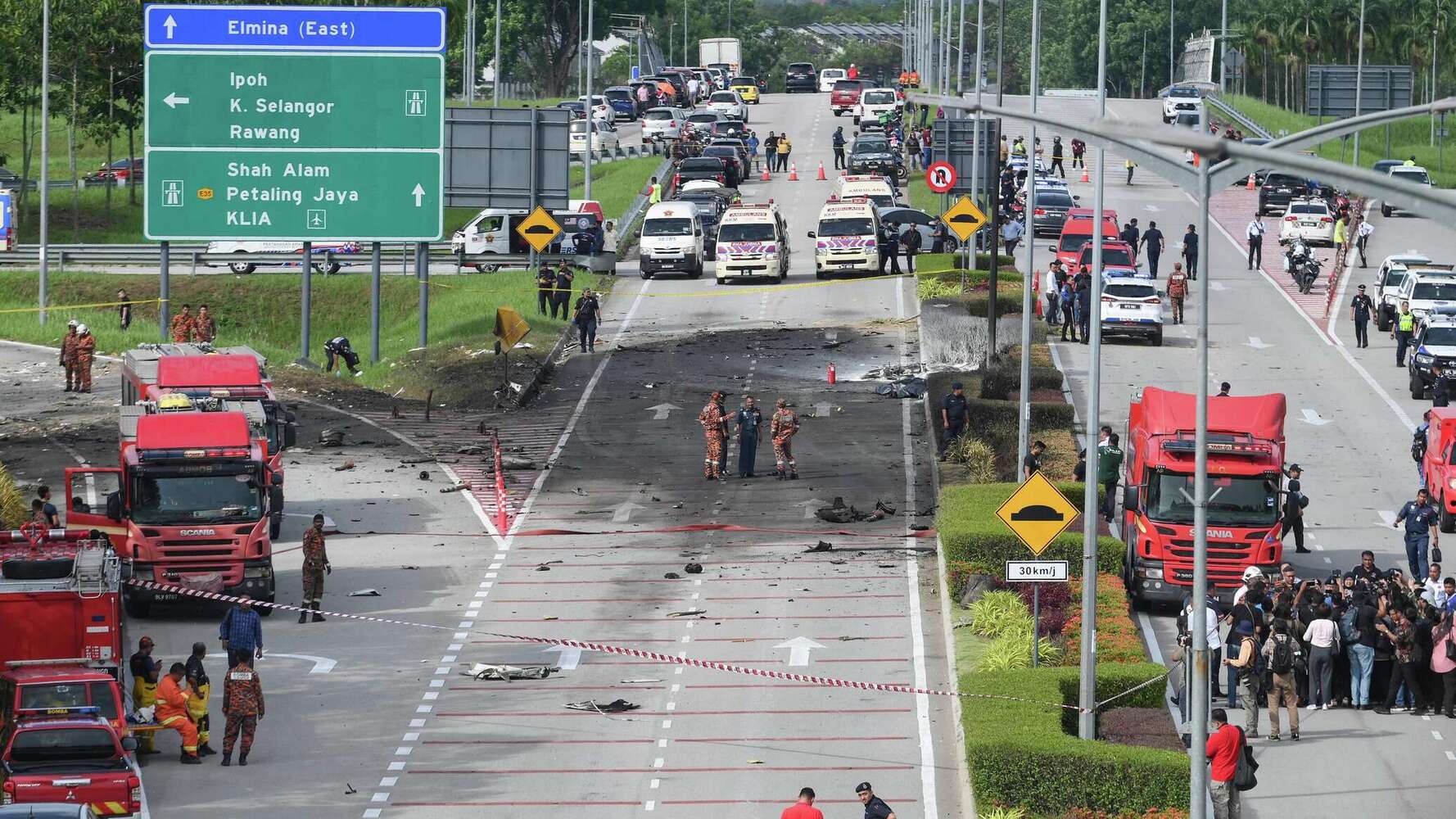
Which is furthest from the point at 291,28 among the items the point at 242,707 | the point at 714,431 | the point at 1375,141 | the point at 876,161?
the point at 1375,141

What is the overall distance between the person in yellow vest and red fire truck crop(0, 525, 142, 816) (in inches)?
9.7

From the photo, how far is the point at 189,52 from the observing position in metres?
48.9

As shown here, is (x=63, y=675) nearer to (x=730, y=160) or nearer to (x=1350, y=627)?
(x=1350, y=627)

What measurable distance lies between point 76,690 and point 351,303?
142 ft

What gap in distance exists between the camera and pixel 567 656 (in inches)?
1144

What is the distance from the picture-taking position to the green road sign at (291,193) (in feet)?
162

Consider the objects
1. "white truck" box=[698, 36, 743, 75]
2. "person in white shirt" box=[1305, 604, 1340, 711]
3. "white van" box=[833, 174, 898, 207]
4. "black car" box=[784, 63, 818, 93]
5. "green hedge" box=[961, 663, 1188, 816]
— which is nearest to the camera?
"green hedge" box=[961, 663, 1188, 816]

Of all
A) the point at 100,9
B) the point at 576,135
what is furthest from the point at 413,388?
the point at 576,135

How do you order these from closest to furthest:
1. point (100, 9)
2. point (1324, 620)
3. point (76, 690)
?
point (76, 690)
point (1324, 620)
point (100, 9)

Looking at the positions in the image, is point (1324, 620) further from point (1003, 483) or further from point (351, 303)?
point (351, 303)

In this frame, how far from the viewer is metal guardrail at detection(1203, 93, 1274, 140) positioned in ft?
351

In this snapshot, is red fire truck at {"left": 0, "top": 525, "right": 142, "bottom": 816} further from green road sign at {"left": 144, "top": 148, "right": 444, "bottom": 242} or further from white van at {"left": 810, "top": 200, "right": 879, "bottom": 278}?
white van at {"left": 810, "top": 200, "right": 879, "bottom": 278}

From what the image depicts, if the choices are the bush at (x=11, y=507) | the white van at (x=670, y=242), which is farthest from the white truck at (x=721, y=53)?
the bush at (x=11, y=507)

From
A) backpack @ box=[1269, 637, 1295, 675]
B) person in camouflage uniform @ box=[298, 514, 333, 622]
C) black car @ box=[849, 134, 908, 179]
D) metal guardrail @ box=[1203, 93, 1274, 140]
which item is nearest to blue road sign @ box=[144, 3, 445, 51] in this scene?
person in camouflage uniform @ box=[298, 514, 333, 622]
